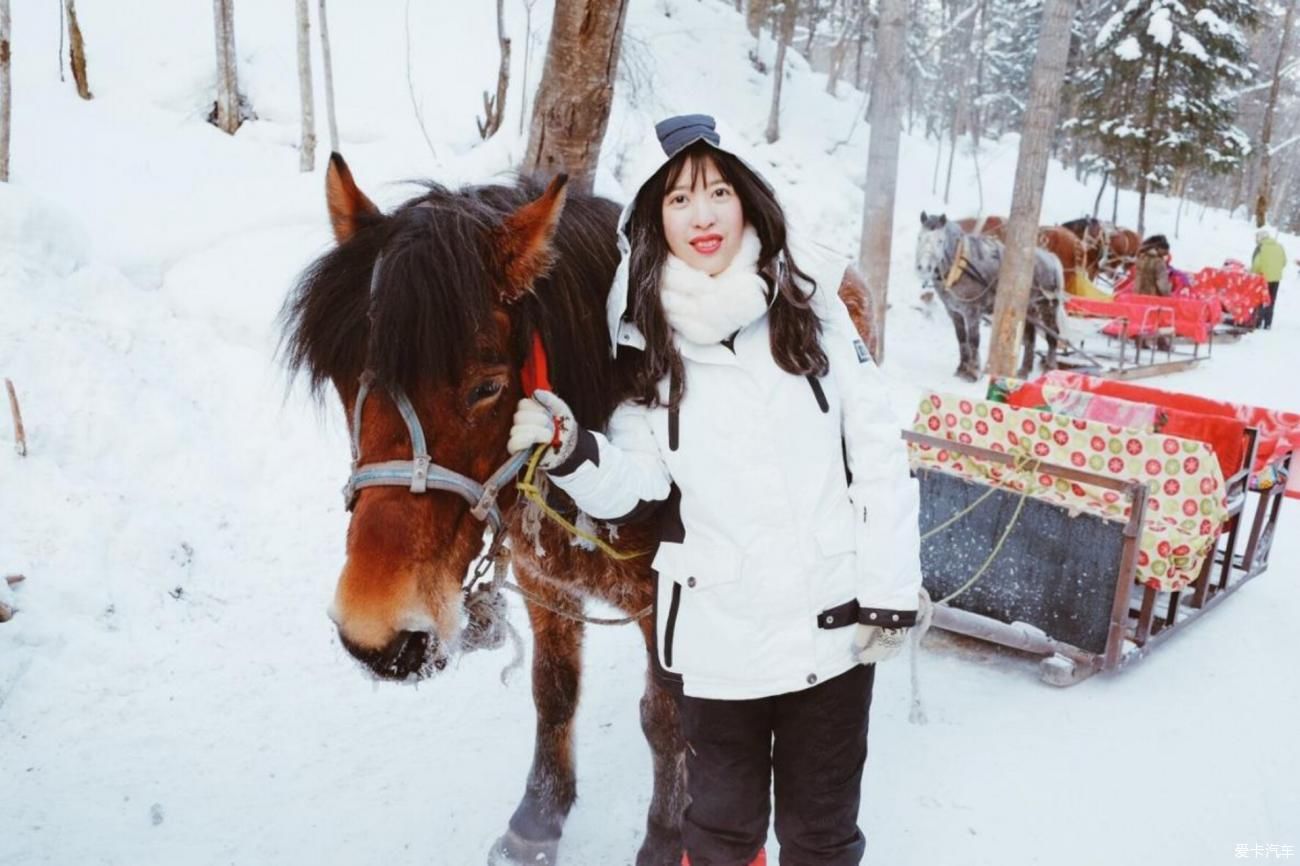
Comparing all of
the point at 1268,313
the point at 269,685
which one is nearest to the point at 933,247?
the point at 1268,313

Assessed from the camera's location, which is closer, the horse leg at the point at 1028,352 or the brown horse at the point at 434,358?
the brown horse at the point at 434,358

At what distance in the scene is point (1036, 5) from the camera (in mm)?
27188

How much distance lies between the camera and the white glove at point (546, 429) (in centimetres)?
157

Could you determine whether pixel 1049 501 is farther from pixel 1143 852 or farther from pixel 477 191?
pixel 477 191

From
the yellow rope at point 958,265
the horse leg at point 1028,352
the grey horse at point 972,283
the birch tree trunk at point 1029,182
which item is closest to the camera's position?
the birch tree trunk at point 1029,182

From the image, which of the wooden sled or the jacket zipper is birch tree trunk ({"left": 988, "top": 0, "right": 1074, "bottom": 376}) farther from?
the jacket zipper

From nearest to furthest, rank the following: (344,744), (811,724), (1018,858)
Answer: (811,724), (1018,858), (344,744)

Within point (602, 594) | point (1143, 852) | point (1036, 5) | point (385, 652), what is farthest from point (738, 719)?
point (1036, 5)

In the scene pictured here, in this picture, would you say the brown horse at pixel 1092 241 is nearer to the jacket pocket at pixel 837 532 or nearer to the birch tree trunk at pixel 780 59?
the birch tree trunk at pixel 780 59

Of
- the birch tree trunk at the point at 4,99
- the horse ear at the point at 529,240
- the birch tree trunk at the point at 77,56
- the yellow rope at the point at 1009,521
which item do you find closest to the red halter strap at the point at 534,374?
the horse ear at the point at 529,240

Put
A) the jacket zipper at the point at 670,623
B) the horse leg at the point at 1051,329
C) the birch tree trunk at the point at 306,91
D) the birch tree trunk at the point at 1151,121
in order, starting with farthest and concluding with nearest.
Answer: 1. the birch tree trunk at the point at 1151,121
2. the horse leg at the point at 1051,329
3. the birch tree trunk at the point at 306,91
4. the jacket zipper at the point at 670,623

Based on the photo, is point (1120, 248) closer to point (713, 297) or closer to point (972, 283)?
point (972, 283)

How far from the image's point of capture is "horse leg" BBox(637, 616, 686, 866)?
2537 millimetres

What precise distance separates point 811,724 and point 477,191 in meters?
1.48
